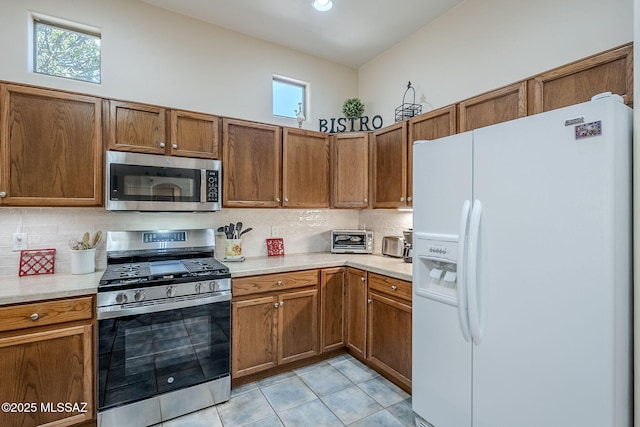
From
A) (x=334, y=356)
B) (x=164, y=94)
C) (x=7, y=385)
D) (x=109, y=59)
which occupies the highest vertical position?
(x=109, y=59)

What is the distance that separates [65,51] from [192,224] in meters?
1.63

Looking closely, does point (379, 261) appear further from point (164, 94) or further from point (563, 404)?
point (164, 94)

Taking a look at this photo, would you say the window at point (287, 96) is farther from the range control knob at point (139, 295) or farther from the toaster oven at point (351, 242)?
the range control knob at point (139, 295)

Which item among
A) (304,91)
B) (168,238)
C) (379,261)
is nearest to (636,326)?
(379,261)

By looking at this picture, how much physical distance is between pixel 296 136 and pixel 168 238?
1483 millimetres

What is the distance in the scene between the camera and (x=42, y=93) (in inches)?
79.7

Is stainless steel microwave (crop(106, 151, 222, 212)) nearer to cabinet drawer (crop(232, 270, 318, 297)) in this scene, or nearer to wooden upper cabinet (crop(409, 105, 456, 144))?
cabinet drawer (crop(232, 270, 318, 297))

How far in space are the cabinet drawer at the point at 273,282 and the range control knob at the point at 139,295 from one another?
1.98ft

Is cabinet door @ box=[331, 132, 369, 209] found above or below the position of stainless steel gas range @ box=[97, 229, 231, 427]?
above

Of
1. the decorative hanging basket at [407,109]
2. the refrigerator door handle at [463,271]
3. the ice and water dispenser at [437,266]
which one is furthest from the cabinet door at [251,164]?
the refrigerator door handle at [463,271]

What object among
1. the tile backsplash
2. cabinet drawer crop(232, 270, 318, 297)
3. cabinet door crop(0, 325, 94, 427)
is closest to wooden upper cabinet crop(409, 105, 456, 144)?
the tile backsplash

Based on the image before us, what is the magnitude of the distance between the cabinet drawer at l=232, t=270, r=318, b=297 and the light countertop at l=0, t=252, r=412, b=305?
44mm

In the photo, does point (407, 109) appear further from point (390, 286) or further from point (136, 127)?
point (136, 127)

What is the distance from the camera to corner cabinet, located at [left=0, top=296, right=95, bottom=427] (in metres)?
1.68
